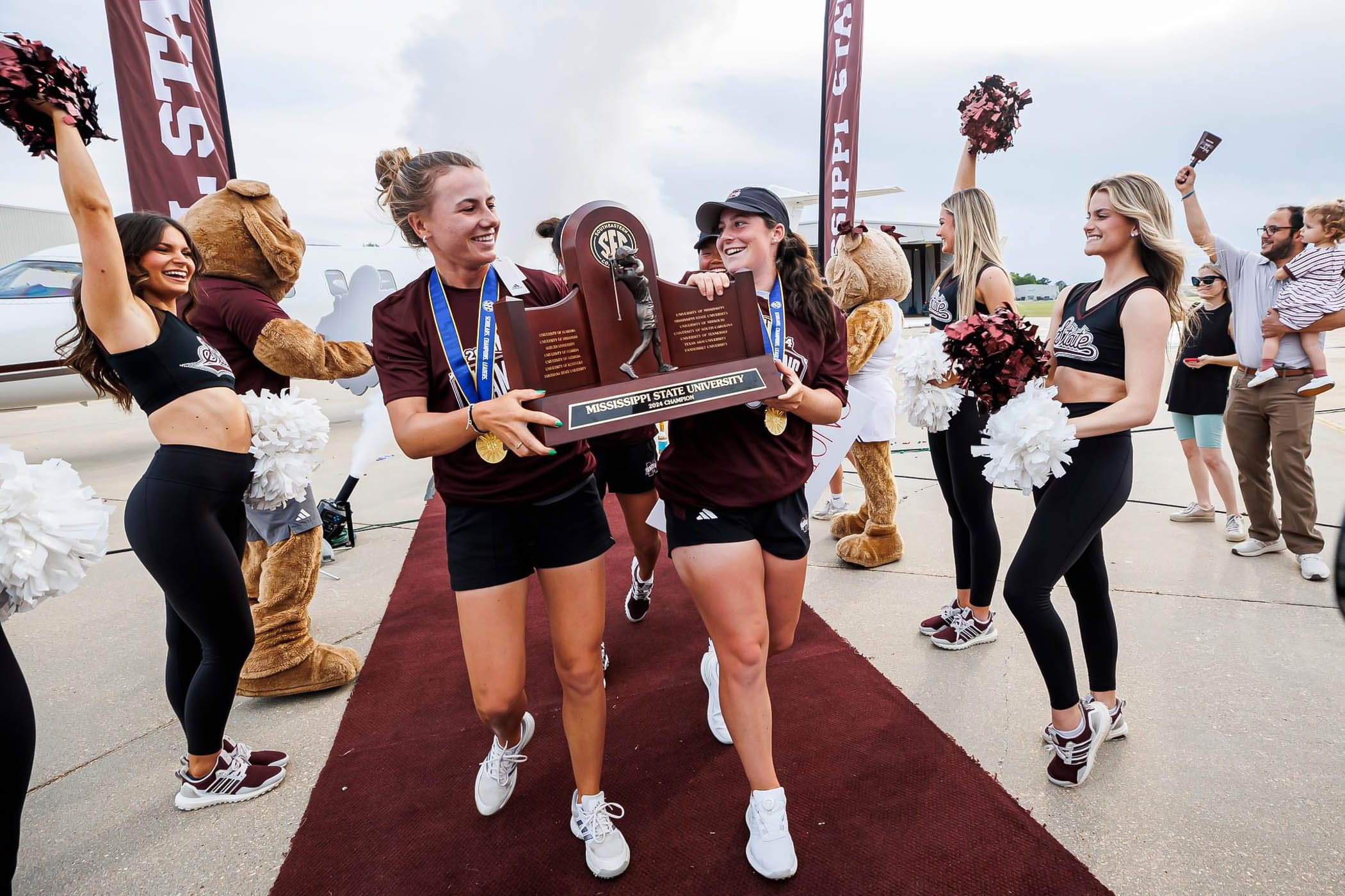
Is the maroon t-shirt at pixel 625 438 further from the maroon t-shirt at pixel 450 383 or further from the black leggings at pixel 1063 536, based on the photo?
the black leggings at pixel 1063 536

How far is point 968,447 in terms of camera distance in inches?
125

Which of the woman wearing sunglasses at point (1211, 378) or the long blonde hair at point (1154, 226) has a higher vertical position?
the long blonde hair at point (1154, 226)

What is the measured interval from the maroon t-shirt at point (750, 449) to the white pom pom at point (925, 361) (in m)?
0.88

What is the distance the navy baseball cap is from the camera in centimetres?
216

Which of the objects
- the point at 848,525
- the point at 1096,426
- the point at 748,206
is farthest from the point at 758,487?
the point at 848,525

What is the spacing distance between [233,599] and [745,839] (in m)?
1.89

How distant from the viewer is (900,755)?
8.59 feet

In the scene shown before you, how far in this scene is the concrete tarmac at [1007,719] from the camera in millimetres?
2184

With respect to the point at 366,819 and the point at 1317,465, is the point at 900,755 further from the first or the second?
the point at 1317,465

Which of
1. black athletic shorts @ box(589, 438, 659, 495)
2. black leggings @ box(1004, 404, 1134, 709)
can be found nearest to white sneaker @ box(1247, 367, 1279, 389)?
black leggings @ box(1004, 404, 1134, 709)

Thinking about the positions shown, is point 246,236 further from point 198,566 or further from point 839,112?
point 839,112

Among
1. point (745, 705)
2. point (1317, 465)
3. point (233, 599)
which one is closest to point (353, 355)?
point (233, 599)

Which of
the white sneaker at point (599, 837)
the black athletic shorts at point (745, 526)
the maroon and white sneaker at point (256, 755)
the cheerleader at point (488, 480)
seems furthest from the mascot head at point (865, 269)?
the maroon and white sneaker at point (256, 755)

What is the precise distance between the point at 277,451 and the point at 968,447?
289cm
